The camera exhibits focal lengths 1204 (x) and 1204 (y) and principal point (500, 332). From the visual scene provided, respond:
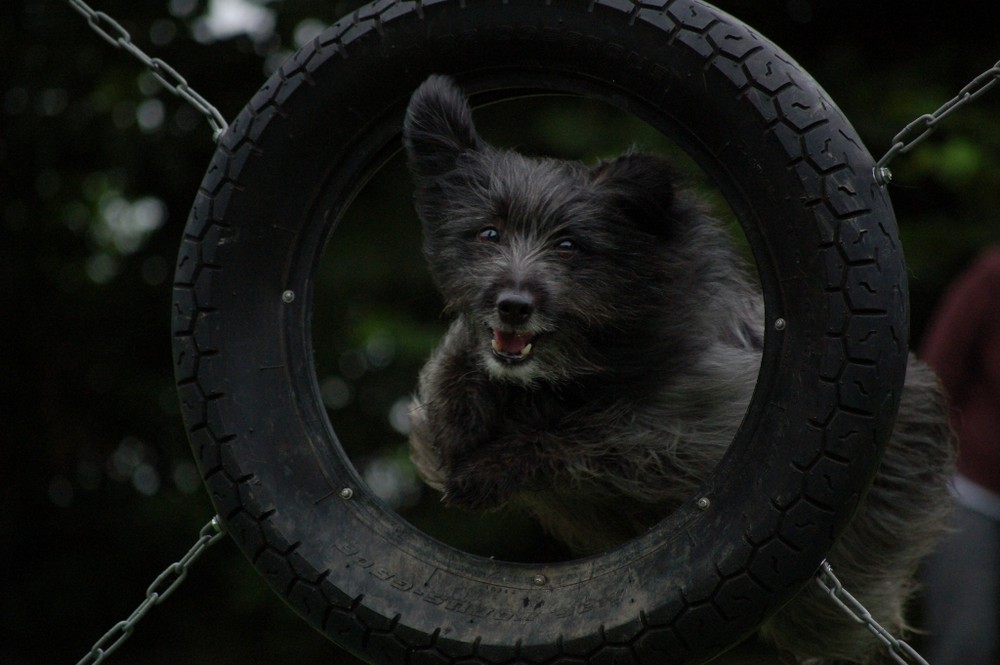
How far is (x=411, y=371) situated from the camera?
324 inches

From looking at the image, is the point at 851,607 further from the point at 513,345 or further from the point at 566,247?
the point at 566,247

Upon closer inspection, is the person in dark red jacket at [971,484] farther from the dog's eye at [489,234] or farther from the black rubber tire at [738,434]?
the dog's eye at [489,234]

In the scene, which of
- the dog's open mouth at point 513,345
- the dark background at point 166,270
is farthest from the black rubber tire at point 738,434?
the dark background at point 166,270

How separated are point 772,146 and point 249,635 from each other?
277 inches

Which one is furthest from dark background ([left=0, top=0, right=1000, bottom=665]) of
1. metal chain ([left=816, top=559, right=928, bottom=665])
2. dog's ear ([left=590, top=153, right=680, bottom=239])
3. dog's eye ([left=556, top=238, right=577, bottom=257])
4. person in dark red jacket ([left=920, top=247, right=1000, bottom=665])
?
metal chain ([left=816, top=559, right=928, bottom=665])

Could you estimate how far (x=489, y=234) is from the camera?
398cm

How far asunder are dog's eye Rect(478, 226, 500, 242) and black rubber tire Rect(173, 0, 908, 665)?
42 cm

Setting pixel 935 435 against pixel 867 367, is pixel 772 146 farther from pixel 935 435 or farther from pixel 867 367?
pixel 935 435

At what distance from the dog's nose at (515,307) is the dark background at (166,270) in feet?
11.6

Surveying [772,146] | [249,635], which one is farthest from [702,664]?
[249,635]

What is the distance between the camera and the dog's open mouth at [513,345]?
379 cm

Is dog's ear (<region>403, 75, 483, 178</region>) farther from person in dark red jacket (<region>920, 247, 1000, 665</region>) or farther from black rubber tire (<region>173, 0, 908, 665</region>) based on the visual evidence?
person in dark red jacket (<region>920, 247, 1000, 665</region>)

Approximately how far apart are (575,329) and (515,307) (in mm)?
228

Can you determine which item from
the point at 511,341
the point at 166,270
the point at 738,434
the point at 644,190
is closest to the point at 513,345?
the point at 511,341
